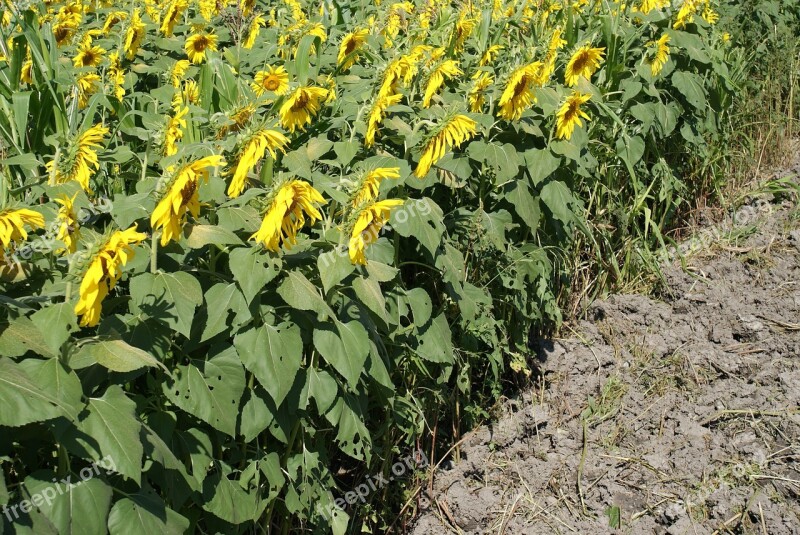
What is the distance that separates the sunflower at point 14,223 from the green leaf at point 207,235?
12.7 inches

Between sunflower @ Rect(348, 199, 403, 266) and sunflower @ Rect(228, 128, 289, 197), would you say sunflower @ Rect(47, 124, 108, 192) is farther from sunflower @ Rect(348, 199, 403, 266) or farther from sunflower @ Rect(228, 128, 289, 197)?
sunflower @ Rect(348, 199, 403, 266)

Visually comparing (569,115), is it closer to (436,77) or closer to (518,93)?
(518,93)

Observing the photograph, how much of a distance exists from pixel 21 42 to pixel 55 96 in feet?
1.58

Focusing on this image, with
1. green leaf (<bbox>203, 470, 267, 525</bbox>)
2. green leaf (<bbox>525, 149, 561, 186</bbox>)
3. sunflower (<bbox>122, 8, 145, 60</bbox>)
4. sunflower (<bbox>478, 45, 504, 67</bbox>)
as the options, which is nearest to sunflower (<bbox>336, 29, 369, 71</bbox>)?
sunflower (<bbox>478, 45, 504, 67</bbox>)

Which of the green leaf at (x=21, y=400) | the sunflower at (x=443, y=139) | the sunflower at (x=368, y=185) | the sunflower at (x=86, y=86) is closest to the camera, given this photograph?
the green leaf at (x=21, y=400)

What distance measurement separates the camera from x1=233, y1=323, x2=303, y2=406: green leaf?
6.68 ft

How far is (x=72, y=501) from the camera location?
1681 mm

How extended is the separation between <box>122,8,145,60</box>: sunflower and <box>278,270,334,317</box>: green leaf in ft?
7.60

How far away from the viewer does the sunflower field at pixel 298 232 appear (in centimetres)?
181

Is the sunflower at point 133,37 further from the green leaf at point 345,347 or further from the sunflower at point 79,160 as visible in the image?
the green leaf at point 345,347

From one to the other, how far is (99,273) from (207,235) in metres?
0.37

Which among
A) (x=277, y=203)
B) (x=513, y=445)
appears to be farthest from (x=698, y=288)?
(x=277, y=203)

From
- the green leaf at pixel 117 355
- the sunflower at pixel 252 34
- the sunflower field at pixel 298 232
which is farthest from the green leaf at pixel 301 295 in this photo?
the sunflower at pixel 252 34

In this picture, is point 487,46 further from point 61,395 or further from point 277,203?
point 61,395
